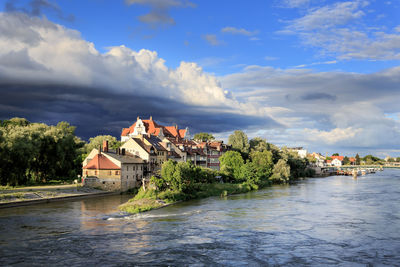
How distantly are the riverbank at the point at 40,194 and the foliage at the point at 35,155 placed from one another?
17.1ft

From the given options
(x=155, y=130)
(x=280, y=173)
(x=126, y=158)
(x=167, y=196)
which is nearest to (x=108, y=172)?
(x=126, y=158)

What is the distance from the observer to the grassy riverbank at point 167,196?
150 feet

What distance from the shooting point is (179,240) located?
2986cm

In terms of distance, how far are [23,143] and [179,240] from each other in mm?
37268

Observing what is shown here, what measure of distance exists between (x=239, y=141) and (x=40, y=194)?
234 ft

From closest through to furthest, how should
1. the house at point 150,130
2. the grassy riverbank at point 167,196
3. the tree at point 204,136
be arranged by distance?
1. the grassy riverbank at point 167,196
2. the house at point 150,130
3. the tree at point 204,136

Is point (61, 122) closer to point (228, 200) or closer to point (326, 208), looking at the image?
point (228, 200)

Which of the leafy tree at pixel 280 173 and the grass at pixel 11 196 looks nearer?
the grass at pixel 11 196

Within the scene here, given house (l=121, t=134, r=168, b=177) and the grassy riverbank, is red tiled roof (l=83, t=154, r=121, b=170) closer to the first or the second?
house (l=121, t=134, r=168, b=177)

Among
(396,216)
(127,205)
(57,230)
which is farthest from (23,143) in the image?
(396,216)

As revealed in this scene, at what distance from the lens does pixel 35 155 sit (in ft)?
204

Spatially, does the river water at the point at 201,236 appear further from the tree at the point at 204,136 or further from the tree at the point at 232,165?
the tree at the point at 204,136

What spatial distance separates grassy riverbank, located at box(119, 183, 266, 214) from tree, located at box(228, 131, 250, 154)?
41604mm

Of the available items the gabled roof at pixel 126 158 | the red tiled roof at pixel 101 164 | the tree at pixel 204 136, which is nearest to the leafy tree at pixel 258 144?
the tree at pixel 204 136
